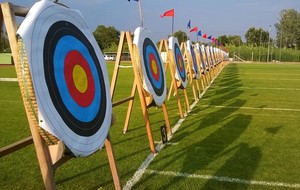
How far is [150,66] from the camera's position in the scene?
4.90 meters

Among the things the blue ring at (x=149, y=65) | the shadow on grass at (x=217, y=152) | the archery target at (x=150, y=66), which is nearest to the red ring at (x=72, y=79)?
the shadow on grass at (x=217, y=152)

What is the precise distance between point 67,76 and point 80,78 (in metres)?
0.20

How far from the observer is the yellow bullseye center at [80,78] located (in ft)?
8.04

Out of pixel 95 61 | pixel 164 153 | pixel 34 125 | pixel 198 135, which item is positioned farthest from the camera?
pixel 198 135

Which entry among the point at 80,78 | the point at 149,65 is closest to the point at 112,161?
the point at 80,78

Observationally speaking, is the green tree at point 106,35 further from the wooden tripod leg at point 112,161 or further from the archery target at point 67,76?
the archery target at point 67,76

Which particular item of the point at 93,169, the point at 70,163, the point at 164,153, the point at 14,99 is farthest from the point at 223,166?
the point at 14,99

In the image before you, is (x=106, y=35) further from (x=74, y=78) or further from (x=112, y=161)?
(x=74, y=78)

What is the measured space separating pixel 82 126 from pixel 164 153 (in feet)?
7.55

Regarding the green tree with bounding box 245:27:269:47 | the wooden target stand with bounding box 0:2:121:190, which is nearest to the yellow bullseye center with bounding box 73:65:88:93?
the wooden target stand with bounding box 0:2:121:190

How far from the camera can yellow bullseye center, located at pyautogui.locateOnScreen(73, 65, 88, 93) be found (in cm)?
245

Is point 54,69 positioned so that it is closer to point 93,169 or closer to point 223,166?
point 93,169

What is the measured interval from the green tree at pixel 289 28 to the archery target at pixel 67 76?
8876cm

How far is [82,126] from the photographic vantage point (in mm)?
2340
